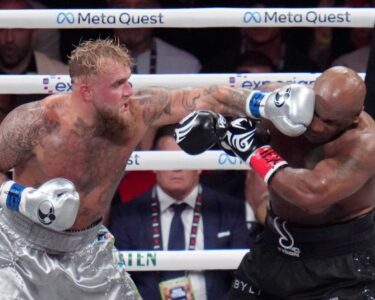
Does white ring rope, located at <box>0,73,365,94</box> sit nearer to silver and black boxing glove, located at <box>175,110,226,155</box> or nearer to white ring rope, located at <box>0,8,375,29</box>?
white ring rope, located at <box>0,8,375,29</box>

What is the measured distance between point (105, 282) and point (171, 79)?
1012 mm

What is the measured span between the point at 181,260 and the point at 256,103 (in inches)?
36.3

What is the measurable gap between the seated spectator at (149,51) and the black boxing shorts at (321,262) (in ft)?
4.64

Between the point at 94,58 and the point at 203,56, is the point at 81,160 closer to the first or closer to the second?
the point at 94,58

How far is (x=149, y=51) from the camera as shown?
4.70m

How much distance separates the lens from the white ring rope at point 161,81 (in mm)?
4035

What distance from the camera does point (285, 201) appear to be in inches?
136

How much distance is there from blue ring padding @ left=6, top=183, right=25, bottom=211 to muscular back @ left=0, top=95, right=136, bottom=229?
0.12 m

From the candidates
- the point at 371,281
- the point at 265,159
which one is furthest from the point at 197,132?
the point at 371,281

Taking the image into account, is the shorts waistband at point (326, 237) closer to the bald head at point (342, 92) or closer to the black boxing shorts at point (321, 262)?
the black boxing shorts at point (321, 262)

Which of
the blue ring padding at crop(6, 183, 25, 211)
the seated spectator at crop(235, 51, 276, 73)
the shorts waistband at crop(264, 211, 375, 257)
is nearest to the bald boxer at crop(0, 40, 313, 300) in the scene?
the blue ring padding at crop(6, 183, 25, 211)

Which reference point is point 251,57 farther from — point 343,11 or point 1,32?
point 1,32

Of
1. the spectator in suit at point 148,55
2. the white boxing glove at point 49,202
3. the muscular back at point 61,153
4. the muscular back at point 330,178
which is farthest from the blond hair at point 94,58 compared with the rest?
the spectator in suit at point 148,55

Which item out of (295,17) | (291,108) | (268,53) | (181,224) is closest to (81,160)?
(291,108)
